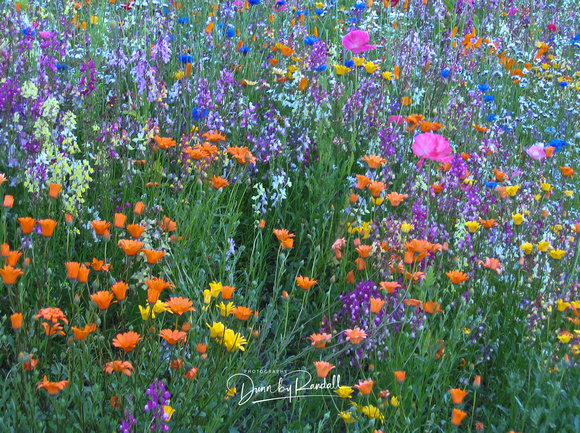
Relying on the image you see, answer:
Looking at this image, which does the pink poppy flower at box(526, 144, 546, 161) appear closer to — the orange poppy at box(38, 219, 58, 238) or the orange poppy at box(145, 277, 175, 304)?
the orange poppy at box(145, 277, 175, 304)

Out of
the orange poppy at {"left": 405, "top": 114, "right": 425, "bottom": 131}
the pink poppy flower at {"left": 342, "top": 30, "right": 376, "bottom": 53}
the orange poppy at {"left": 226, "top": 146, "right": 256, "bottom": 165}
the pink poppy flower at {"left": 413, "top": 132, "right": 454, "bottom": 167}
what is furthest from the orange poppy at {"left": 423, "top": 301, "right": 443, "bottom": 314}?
the pink poppy flower at {"left": 342, "top": 30, "right": 376, "bottom": 53}

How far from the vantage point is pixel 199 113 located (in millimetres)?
2814

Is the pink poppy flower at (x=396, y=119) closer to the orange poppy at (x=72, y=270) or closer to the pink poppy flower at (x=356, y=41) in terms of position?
the pink poppy flower at (x=356, y=41)

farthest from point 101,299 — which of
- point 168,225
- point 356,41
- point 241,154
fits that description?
point 356,41

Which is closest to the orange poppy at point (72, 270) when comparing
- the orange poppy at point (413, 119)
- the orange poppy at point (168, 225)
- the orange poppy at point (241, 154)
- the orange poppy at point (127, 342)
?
the orange poppy at point (127, 342)

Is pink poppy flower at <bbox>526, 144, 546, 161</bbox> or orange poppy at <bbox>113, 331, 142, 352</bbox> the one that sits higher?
pink poppy flower at <bbox>526, 144, 546, 161</bbox>

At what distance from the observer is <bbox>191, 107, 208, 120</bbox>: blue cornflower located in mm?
2807

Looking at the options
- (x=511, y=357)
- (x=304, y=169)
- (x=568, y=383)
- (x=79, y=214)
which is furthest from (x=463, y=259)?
(x=79, y=214)

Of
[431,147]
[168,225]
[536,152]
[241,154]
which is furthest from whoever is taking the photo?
[536,152]

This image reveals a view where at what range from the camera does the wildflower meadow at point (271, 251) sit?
1.65 m

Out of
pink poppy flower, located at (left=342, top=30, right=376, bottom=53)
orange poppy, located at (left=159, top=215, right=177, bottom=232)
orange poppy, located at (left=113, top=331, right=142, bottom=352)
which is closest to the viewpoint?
orange poppy, located at (left=113, top=331, right=142, bottom=352)

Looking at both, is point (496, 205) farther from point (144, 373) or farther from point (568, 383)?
point (144, 373)

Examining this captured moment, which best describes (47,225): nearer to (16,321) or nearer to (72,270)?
(72,270)

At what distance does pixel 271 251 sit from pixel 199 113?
0.78 m
